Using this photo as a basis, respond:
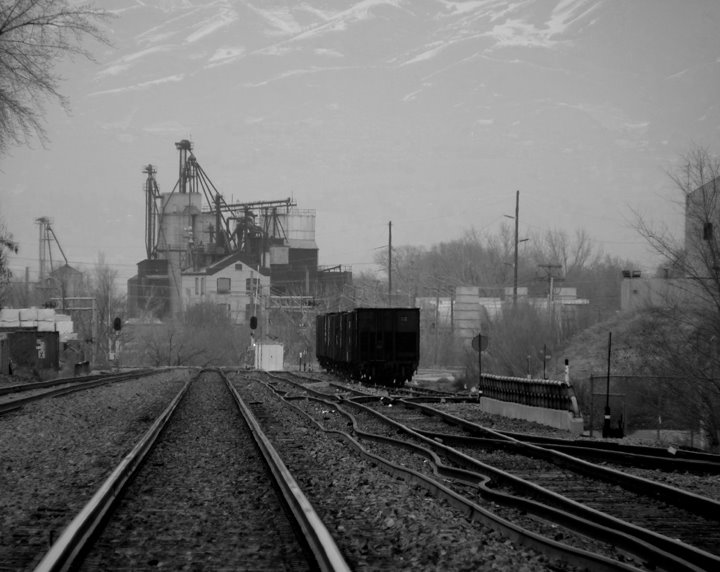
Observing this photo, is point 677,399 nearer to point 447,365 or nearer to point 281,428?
point 281,428

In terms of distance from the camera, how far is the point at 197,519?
8.28 meters

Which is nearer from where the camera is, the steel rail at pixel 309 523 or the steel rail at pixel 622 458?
the steel rail at pixel 309 523

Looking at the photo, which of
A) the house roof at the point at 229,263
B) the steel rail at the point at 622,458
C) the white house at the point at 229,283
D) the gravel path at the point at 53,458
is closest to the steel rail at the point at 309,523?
the gravel path at the point at 53,458

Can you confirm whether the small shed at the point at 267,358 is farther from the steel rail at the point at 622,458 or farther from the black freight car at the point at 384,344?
the steel rail at the point at 622,458

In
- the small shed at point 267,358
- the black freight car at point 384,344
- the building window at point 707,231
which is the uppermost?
the building window at point 707,231

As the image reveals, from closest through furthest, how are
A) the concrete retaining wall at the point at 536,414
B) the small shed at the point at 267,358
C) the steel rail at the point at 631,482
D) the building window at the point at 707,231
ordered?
the steel rail at the point at 631,482 → the concrete retaining wall at the point at 536,414 → the building window at the point at 707,231 → the small shed at the point at 267,358

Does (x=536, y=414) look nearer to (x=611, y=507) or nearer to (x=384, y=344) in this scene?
(x=611, y=507)

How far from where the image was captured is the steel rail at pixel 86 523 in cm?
620

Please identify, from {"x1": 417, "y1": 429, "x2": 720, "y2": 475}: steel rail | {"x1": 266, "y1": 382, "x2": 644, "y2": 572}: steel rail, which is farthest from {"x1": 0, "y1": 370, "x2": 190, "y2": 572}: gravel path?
{"x1": 417, "y1": 429, "x2": 720, "y2": 475}: steel rail

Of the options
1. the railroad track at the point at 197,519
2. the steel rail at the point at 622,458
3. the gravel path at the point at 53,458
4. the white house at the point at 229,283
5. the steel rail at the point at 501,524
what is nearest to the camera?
the steel rail at the point at 501,524

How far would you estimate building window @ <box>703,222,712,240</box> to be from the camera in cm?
2825

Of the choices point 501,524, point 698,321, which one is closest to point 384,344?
point 698,321

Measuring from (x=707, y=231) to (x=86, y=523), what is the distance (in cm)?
2487

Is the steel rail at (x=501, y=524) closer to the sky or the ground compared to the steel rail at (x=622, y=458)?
closer to the sky
